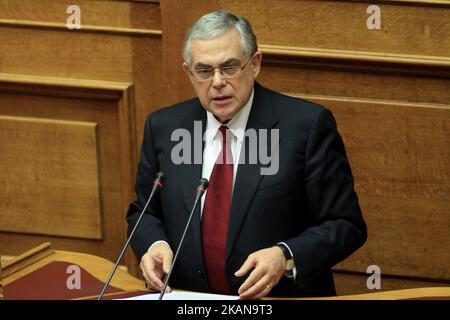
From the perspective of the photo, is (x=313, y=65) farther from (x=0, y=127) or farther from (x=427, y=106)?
(x=0, y=127)

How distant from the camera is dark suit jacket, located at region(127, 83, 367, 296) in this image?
268 centimetres

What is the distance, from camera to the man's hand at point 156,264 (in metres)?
2.47

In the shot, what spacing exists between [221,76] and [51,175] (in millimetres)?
1537

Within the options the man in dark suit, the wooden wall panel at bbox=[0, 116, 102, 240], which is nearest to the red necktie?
the man in dark suit

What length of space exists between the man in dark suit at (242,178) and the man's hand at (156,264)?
0.05 feet

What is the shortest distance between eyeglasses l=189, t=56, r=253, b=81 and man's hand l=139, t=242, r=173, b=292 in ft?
1.42

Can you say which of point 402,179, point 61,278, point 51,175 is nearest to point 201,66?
point 61,278

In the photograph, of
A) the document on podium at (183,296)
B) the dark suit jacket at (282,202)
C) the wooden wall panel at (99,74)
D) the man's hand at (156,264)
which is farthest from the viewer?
the wooden wall panel at (99,74)

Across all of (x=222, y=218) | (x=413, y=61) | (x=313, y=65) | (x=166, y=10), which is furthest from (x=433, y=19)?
(x=222, y=218)

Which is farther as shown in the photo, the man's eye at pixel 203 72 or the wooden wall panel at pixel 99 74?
the wooden wall panel at pixel 99 74

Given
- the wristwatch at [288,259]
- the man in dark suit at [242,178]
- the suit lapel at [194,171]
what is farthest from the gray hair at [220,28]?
the wristwatch at [288,259]

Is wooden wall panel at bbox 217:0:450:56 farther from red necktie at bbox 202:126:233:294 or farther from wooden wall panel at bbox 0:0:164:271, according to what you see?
red necktie at bbox 202:126:233:294

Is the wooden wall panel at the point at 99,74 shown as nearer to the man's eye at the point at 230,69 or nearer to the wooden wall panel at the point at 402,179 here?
the wooden wall panel at the point at 402,179
